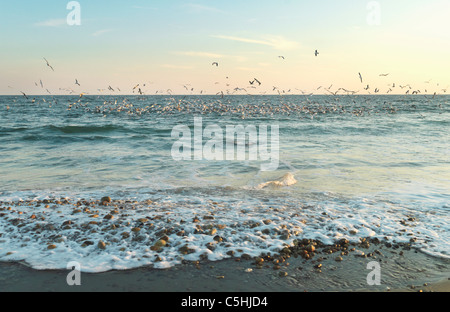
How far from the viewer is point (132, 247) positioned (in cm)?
662

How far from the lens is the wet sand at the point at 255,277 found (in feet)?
17.2

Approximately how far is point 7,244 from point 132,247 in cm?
246

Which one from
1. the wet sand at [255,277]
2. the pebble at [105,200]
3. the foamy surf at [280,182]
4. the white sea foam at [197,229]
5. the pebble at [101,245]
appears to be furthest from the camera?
the foamy surf at [280,182]

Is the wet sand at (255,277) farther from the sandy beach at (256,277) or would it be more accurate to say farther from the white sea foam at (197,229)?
the white sea foam at (197,229)

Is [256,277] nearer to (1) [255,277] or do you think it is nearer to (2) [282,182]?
(1) [255,277]

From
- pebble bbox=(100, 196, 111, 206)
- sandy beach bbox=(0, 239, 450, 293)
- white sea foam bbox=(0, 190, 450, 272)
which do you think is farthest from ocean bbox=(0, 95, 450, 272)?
sandy beach bbox=(0, 239, 450, 293)

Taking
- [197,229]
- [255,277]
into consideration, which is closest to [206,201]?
[197,229]

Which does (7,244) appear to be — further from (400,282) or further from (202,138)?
(202,138)

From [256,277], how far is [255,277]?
0.05 feet

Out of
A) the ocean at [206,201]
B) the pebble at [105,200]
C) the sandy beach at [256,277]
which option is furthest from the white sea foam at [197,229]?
the pebble at [105,200]

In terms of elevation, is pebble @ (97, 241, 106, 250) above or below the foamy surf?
below

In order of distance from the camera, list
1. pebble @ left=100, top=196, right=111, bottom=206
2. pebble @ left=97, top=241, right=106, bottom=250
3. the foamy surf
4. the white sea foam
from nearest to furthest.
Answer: the white sea foam < pebble @ left=97, top=241, right=106, bottom=250 < pebble @ left=100, top=196, right=111, bottom=206 < the foamy surf

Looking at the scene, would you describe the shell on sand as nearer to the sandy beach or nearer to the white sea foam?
the white sea foam

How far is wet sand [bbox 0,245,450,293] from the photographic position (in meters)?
5.24
